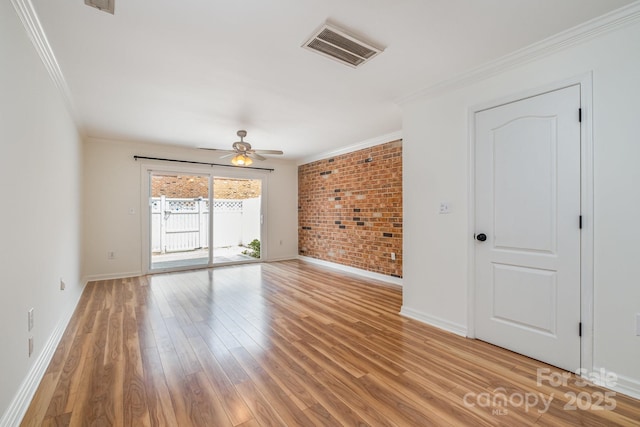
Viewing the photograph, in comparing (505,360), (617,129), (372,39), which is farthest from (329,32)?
(505,360)

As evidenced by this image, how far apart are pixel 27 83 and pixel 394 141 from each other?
4198mm

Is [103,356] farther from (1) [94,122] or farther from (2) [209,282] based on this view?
(1) [94,122]

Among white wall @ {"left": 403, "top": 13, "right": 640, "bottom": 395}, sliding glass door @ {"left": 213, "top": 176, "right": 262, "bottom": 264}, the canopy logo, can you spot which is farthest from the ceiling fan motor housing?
the canopy logo

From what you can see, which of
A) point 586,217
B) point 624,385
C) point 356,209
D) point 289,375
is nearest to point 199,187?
point 356,209

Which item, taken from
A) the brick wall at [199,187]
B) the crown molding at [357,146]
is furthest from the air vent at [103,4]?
the brick wall at [199,187]

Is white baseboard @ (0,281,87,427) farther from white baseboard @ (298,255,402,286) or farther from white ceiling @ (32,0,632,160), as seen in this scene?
white baseboard @ (298,255,402,286)

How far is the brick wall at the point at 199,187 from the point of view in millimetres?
6254

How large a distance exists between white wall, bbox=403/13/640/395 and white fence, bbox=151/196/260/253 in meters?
4.58

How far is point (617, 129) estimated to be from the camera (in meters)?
1.87

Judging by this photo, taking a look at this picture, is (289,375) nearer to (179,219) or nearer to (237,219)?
(179,219)

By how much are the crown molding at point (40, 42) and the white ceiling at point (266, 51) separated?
0.04 m

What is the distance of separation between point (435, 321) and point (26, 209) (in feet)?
11.4

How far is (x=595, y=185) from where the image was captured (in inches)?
77.0

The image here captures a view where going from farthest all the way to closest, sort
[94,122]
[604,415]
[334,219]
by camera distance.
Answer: [334,219], [94,122], [604,415]
